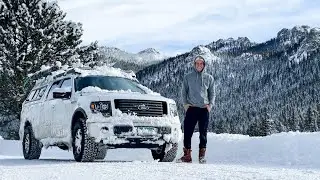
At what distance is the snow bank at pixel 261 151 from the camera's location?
10852mm

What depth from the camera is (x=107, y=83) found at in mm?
11477

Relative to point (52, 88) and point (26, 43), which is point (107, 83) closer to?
point (52, 88)

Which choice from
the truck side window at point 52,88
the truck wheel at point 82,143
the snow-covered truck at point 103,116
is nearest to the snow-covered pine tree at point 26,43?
the truck side window at point 52,88

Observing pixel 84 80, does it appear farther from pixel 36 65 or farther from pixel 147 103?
pixel 36 65

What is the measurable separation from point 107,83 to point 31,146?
2.44 meters

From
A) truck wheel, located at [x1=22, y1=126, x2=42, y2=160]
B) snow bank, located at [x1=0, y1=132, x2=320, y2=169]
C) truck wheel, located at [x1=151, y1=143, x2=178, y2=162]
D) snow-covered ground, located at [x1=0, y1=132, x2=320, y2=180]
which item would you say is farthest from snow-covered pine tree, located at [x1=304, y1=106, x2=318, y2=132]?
truck wheel, located at [x1=151, y1=143, x2=178, y2=162]

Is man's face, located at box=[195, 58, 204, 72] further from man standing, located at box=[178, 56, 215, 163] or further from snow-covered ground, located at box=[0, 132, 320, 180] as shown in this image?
snow-covered ground, located at box=[0, 132, 320, 180]

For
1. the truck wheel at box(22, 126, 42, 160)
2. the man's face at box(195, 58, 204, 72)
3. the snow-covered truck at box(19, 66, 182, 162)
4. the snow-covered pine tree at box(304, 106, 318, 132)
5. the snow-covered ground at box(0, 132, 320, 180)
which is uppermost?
the man's face at box(195, 58, 204, 72)

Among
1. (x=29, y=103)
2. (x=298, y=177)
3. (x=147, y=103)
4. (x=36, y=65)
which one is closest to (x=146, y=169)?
(x=298, y=177)

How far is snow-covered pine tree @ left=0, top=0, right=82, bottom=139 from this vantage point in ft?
108

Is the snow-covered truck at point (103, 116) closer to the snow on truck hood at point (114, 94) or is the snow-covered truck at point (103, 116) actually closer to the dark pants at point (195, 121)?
the snow on truck hood at point (114, 94)

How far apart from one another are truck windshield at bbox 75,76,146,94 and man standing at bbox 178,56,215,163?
4.05 feet

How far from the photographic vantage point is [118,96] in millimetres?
10234

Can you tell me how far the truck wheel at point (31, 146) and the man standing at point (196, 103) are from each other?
3.39 metres
